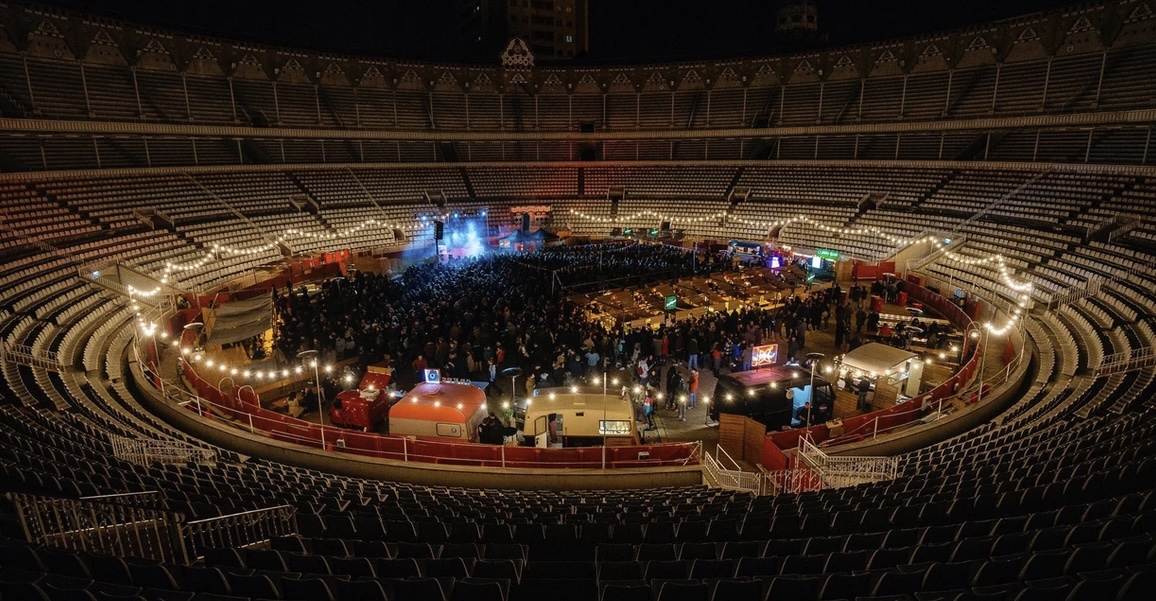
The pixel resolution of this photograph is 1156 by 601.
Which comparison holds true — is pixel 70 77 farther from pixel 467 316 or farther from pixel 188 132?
pixel 467 316

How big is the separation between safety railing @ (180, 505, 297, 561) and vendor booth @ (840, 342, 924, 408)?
13.4 meters

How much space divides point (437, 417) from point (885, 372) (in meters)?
11.1

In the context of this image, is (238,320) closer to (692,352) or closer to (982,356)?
(692,352)

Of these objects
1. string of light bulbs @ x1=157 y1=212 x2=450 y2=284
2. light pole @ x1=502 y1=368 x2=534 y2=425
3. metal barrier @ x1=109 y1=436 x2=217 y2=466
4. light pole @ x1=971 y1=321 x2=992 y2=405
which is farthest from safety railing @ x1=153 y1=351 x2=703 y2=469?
string of light bulbs @ x1=157 y1=212 x2=450 y2=284

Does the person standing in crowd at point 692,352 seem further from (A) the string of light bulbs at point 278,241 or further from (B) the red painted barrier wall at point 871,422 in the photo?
(A) the string of light bulbs at point 278,241

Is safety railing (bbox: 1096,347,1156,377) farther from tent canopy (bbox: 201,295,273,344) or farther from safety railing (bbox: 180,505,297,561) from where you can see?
tent canopy (bbox: 201,295,273,344)

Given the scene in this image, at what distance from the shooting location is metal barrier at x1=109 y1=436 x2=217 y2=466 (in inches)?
404

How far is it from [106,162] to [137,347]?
20.3 meters

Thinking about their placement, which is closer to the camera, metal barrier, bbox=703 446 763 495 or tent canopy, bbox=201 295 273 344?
metal barrier, bbox=703 446 763 495

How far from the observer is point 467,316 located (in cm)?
1938

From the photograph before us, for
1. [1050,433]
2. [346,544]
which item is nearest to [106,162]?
[346,544]

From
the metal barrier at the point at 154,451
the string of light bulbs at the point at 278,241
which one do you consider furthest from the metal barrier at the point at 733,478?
the string of light bulbs at the point at 278,241

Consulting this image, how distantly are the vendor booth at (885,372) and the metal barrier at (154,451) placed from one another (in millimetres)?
14662

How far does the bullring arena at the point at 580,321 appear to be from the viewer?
6465 millimetres
